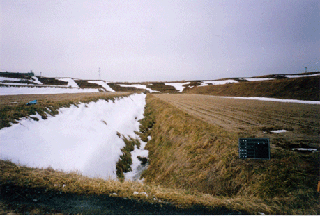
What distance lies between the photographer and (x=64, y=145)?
24.8 feet

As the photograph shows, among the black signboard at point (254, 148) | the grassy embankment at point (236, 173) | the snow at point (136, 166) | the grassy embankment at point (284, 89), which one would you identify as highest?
the grassy embankment at point (284, 89)

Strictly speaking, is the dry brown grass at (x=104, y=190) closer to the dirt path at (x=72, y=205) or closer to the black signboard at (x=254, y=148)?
the dirt path at (x=72, y=205)

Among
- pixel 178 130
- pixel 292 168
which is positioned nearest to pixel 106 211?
pixel 292 168

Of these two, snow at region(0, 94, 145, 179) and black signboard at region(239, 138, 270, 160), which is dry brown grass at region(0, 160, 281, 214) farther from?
black signboard at region(239, 138, 270, 160)

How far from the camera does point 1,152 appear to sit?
218 inches

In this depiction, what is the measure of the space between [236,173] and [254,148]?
1068 mm

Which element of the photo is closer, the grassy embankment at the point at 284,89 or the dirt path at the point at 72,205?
the dirt path at the point at 72,205

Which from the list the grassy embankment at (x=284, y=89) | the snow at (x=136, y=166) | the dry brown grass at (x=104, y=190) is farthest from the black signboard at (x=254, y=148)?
the grassy embankment at (x=284, y=89)

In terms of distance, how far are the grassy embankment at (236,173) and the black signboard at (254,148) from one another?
31 centimetres

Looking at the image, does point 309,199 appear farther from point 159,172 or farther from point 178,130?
point 178,130

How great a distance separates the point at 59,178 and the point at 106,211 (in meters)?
2.18

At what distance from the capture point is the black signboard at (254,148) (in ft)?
16.5

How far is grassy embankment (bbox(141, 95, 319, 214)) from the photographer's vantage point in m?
3.96

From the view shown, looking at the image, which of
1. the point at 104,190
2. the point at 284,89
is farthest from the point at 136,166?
the point at 284,89
